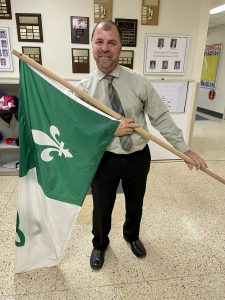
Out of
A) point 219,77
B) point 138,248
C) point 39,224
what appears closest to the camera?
point 39,224

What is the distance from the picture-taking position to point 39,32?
2.75 metres

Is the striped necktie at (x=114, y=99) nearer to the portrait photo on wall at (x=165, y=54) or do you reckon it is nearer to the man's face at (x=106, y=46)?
the man's face at (x=106, y=46)

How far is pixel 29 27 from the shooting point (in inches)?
107

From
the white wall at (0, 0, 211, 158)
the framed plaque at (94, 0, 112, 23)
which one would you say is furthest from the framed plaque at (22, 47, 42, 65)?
the framed plaque at (94, 0, 112, 23)

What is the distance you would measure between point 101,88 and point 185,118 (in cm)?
235

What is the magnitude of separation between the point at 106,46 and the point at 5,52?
2.13 m

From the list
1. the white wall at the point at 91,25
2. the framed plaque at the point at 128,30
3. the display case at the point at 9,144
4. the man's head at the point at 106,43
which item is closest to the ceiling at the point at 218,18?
the white wall at the point at 91,25

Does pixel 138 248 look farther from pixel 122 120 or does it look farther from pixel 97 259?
pixel 122 120

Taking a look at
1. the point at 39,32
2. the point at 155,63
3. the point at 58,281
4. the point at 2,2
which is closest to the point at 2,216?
the point at 58,281

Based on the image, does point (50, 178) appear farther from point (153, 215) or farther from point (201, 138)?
point (201, 138)

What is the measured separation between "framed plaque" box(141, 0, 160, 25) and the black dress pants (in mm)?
2055

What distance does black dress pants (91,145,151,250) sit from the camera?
1.43 m

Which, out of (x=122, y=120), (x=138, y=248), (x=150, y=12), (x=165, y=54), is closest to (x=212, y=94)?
(x=165, y=54)

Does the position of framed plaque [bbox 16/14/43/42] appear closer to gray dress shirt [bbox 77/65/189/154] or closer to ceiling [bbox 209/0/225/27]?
gray dress shirt [bbox 77/65/189/154]
